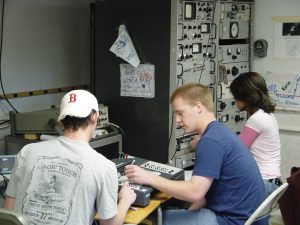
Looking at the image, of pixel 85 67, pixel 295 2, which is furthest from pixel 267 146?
pixel 85 67

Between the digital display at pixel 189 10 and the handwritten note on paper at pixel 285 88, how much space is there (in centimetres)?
123

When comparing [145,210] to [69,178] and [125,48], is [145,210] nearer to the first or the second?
[69,178]

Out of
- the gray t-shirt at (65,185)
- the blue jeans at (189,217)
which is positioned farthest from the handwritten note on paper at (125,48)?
the gray t-shirt at (65,185)

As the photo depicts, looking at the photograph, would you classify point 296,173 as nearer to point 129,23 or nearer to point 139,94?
point 139,94

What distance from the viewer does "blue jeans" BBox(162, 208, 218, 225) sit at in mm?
2102

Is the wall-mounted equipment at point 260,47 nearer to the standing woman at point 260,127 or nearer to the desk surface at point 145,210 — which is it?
the standing woman at point 260,127

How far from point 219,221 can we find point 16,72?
2232mm

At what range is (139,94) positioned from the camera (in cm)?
362

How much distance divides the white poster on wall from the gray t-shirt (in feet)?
9.63

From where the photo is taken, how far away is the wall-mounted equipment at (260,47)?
13.9 ft

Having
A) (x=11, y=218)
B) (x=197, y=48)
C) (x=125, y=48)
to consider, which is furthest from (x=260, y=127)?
(x=11, y=218)

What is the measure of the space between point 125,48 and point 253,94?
1.18 metres

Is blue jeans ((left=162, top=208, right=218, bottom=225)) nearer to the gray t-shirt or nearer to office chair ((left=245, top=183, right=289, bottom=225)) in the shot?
office chair ((left=245, top=183, right=289, bottom=225))

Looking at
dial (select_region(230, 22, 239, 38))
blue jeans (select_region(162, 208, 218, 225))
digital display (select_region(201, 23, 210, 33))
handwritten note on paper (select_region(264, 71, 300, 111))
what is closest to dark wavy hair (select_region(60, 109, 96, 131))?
blue jeans (select_region(162, 208, 218, 225))
